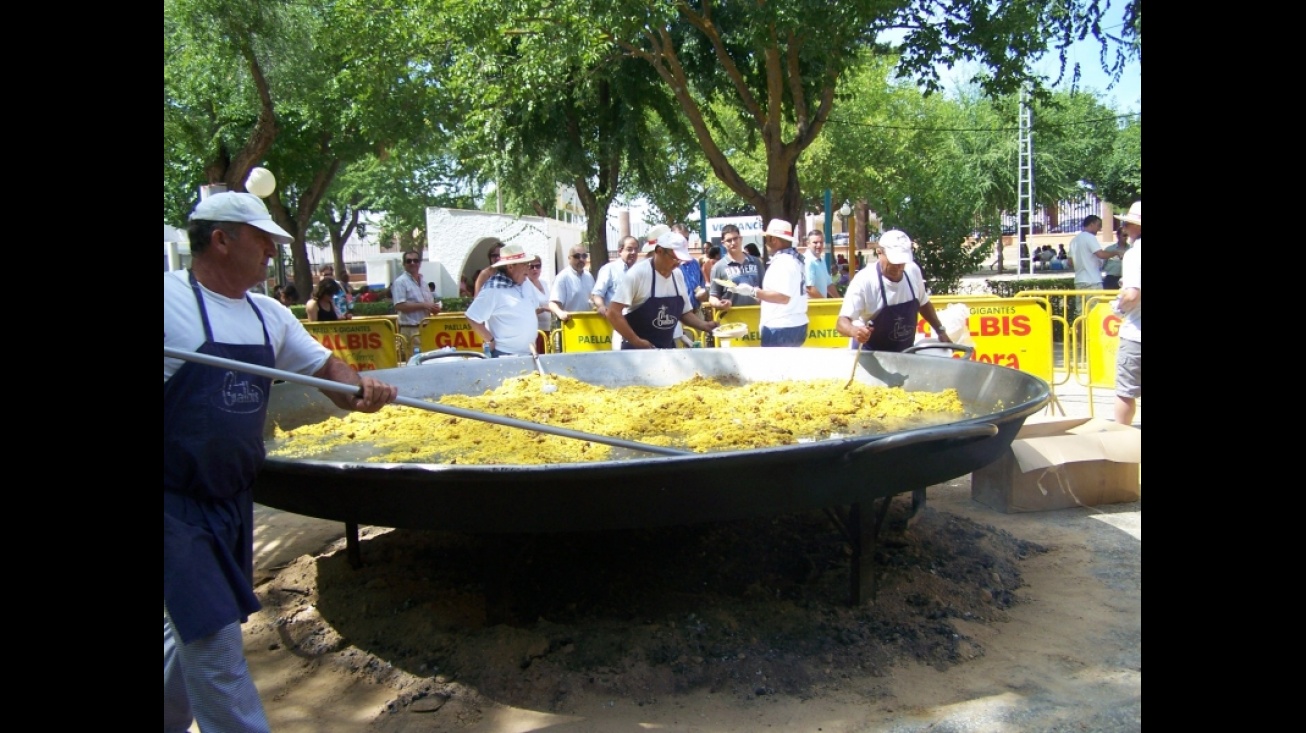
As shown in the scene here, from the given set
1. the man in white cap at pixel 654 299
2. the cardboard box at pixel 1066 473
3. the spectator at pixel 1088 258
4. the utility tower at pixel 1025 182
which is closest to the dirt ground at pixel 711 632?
the cardboard box at pixel 1066 473

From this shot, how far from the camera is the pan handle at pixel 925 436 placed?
3.21 metres

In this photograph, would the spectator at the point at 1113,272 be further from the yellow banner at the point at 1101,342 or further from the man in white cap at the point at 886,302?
the man in white cap at the point at 886,302

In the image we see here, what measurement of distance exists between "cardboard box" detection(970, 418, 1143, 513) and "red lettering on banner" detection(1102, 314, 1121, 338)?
109 inches

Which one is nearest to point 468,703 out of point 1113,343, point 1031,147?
point 1113,343

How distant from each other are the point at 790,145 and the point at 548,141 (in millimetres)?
4178

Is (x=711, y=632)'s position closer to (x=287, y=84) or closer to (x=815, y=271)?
(x=815, y=271)

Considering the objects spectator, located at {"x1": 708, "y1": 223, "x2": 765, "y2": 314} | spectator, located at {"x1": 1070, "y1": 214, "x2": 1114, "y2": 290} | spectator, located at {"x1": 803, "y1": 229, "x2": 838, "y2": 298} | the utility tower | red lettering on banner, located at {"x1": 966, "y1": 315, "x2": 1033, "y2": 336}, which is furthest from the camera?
the utility tower

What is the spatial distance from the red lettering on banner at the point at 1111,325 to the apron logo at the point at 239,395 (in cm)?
730

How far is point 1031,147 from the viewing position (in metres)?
39.2

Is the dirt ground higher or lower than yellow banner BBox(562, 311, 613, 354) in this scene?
lower

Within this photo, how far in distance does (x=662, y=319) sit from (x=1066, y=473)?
2.67 m

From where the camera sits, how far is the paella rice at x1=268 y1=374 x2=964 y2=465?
3928 millimetres

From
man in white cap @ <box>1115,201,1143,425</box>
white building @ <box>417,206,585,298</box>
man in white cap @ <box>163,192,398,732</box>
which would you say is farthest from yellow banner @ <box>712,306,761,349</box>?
white building @ <box>417,206,585,298</box>

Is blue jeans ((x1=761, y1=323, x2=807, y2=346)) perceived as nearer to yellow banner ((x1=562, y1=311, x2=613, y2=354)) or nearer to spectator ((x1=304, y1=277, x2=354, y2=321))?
yellow banner ((x1=562, y1=311, x2=613, y2=354))
